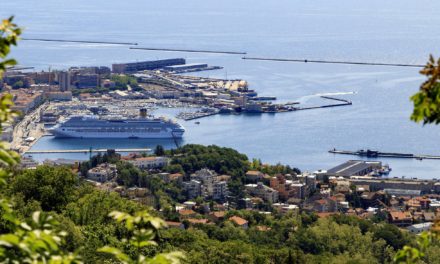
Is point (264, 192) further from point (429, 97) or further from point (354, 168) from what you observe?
point (429, 97)

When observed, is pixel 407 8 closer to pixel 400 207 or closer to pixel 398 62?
pixel 398 62

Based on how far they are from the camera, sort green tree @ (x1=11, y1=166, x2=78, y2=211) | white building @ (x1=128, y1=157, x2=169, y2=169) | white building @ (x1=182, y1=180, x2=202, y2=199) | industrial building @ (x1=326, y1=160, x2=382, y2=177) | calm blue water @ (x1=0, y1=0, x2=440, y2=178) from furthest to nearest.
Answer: calm blue water @ (x1=0, y1=0, x2=440, y2=178), industrial building @ (x1=326, y1=160, x2=382, y2=177), white building @ (x1=128, y1=157, x2=169, y2=169), white building @ (x1=182, y1=180, x2=202, y2=199), green tree @ (x1=11, y1=166, x2=78, y2=211)

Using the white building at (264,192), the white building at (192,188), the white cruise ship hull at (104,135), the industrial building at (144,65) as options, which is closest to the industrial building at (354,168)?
the white building at (264,192)

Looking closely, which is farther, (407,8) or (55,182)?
(407,8)

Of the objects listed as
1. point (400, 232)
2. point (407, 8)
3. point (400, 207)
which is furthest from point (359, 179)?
point (407, 8)

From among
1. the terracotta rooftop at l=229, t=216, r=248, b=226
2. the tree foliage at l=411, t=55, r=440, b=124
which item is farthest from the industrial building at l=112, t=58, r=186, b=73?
the tree foliage at l=411, t=55, r=440, b=124

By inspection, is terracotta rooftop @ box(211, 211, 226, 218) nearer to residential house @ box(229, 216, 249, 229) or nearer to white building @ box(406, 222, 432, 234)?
residential house @ box(229, 216, 249, 229)
